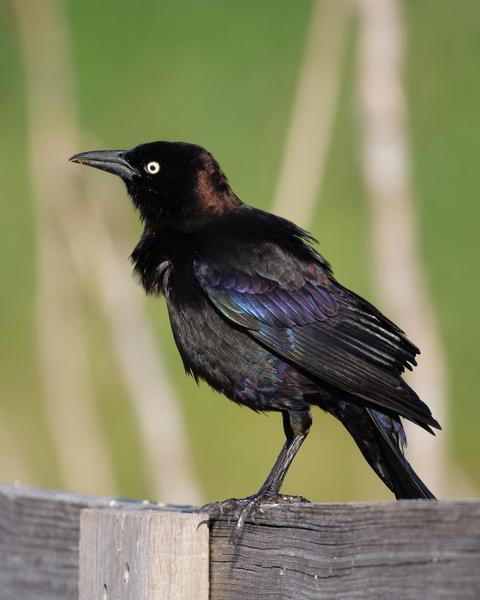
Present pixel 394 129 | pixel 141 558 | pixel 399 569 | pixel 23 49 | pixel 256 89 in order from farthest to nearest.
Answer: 1. pixel 256 89
2. pixel 23 49
3. pixel 394 129
4. pixel 141 558
5. pixel 399 569

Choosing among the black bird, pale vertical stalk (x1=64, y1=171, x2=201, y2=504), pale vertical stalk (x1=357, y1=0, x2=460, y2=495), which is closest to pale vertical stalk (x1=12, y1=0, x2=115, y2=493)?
pale vertical stalk (x1=64, y1=171, x2=201, y2=504)

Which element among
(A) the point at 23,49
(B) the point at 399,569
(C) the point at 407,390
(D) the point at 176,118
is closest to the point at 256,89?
(D) the point at 176,118

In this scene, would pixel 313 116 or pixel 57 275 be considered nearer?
pixel 313 116

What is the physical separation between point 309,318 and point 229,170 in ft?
9.09

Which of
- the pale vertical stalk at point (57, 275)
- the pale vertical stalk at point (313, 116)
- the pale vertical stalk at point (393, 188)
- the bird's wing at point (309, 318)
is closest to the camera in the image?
the bird's wing at point (309, 318)

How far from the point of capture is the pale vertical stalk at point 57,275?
210 inches

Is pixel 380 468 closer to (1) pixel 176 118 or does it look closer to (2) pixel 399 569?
(2) pixel 399 569

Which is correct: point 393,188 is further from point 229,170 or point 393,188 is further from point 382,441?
point 229,170

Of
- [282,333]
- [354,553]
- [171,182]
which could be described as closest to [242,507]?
[354,553]

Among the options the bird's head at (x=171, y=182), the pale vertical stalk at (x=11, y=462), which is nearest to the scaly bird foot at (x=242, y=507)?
the bird's head at (x=171, y=182)

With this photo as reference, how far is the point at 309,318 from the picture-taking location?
3.28m

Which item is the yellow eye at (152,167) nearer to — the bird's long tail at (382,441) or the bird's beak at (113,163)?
the bird's beak at (113,163)

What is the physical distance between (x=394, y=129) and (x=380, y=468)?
1.56m

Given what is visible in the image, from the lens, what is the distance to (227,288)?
10.7 feet
